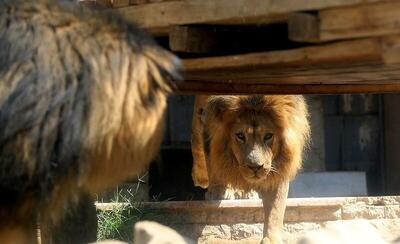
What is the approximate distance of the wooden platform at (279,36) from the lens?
322 centimetres

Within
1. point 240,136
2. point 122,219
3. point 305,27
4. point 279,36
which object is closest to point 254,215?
point 240,136

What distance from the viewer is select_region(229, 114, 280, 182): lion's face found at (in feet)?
25.2

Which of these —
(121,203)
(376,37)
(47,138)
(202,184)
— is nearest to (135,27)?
(47,138)

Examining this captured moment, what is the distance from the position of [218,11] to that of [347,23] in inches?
21.5

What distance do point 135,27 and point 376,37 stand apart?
0.80 meters

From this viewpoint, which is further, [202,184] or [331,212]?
[202,184]

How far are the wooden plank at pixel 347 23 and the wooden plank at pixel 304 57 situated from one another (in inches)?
1.9

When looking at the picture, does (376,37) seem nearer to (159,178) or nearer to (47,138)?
(47,138)

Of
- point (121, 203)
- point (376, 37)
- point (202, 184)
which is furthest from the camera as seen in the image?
point (202, 184)

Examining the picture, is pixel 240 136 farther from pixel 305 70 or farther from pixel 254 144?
pixel 305 70

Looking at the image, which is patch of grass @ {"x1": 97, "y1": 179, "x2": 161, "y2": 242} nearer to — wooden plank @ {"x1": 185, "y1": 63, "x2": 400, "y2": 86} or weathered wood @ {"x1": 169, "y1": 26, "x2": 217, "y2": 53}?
wooden plank @ {"x1": 185, "y1": 63, "x2": 400, "y2": 86}

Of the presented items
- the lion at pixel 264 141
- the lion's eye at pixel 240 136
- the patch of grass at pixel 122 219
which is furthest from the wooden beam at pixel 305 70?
the patch of grass at pixel 122 219

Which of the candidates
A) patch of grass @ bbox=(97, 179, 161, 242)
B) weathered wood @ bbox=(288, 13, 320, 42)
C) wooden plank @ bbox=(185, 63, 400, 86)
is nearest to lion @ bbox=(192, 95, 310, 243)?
patch of grass @ bbox=(97, 179, 161, 242)

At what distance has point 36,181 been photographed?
2939 mm
